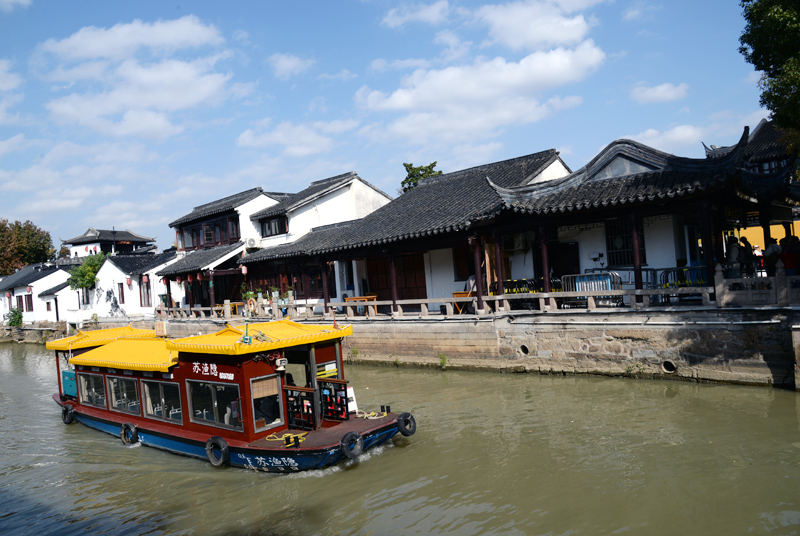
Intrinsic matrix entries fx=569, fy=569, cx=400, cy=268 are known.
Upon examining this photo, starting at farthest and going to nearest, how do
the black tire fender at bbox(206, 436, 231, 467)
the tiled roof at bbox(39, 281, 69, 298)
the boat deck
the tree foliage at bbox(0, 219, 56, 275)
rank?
A: the tree foliage at bbox(0, 219, 56, 275), the tiled roof at bbox(39, 281, 69, 298), the black tire fender at bbox(206, 436, 231, 467), the boat deck

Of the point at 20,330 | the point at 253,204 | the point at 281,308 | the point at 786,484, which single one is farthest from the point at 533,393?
the point at 20,330

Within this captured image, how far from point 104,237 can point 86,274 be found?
54.3ft

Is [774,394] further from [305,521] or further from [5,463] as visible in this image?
[5,463]

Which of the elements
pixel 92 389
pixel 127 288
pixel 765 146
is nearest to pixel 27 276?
pixel 127 288

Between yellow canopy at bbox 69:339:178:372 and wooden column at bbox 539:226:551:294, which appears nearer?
yellow canopy at bbox 69:339:178:372

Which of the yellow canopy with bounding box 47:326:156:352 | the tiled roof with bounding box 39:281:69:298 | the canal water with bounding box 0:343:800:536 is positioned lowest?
the canal water with bounding box 0:343:800:536

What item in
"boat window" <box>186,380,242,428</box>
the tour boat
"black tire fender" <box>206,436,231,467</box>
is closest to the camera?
the tour boat

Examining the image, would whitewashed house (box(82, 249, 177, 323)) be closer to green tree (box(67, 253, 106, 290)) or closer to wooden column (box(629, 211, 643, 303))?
green tree (box(67, 253, 106, 290))

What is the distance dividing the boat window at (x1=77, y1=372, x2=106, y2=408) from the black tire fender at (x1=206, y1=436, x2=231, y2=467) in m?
4.29

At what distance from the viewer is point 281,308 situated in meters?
22.3

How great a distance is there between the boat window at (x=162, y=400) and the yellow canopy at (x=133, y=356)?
0.40 metres

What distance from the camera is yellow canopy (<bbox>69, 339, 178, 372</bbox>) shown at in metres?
9.89

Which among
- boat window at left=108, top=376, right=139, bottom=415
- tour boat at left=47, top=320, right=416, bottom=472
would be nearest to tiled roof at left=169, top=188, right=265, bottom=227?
boat window at left=108, top=376, right=139, bottom=415

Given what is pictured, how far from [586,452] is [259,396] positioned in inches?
196
